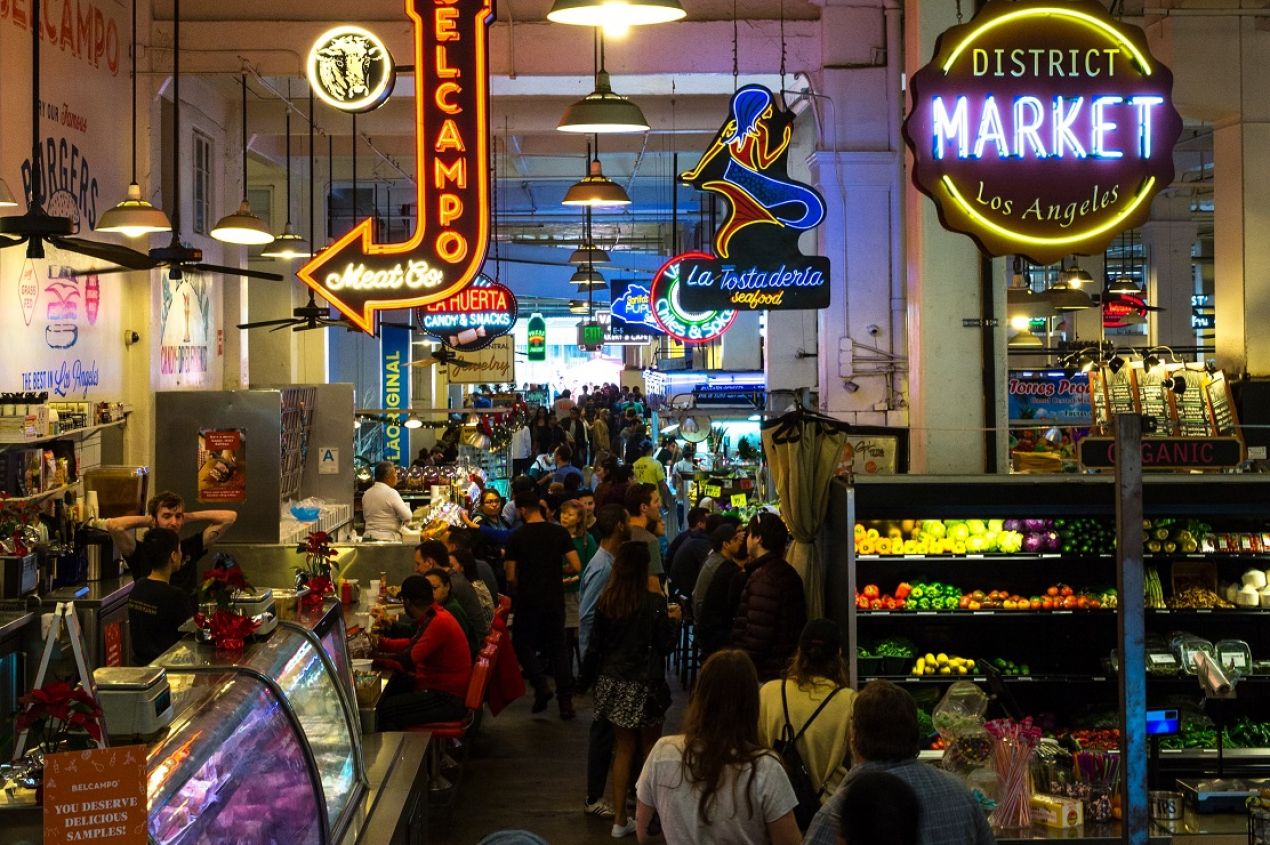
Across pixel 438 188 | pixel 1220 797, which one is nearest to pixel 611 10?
pixel 438 188

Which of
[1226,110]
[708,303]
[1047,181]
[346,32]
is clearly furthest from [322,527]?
[1047,181]

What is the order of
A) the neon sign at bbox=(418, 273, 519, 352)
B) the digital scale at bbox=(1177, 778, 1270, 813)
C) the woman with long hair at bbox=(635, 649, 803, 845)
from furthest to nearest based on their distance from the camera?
1. the neon sign at bbox=(418, 273, 519, 352)
2. the digital scale at bbox=(1177, 778, 1270, 813)
3. the woman with long hair at bbox=(635, 649, 803, 845)

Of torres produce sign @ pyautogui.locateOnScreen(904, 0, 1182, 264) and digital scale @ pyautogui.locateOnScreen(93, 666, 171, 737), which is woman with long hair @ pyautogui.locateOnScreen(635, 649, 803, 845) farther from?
torres produce sign @ pyautogui.locateOnScreen(904, 0, 1182, 264)

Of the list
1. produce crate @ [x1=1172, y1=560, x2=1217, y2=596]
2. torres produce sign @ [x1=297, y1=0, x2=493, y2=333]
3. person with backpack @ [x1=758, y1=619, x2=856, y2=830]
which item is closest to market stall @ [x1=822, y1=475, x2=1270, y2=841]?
produce crate @ [x1=1172, y1=560, x2=1217, y2=596]

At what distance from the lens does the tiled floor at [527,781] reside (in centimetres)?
845

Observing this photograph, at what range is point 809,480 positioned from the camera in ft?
29.3

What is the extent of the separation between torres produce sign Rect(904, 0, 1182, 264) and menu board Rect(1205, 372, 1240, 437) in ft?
11.5

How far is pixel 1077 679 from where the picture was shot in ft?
28.5

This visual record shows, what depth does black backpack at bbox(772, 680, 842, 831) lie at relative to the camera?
5.86 metres

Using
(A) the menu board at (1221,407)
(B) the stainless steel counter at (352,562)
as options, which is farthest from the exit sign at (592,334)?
(A) the menu board at (1221,407)

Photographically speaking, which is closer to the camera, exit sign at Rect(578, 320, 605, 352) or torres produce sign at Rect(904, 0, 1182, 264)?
torres produce sign at Rect(904, 0, 1182, 264)

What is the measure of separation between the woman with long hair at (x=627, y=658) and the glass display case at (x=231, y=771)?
339cm

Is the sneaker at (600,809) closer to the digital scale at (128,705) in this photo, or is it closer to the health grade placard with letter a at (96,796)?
the digital scale at (128,705)

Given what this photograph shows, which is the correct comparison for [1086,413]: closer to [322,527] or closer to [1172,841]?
[322,527]
